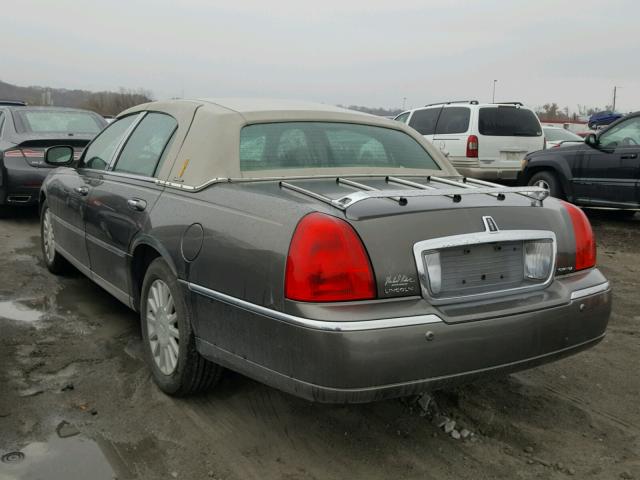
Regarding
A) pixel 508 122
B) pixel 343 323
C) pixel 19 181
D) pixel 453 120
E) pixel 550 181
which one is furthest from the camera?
pixel 453 120

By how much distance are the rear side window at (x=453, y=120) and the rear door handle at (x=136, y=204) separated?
30.4 feet

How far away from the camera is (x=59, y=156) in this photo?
5285 millimetres

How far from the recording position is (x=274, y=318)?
100 inches

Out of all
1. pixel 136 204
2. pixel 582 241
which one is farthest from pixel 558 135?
pixel 136 204

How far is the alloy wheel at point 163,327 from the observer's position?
3299 mm

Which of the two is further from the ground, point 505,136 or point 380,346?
point 505,136

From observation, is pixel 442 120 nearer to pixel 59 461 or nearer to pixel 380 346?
pixel 380 346

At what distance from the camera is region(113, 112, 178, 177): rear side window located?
3770 millimetres

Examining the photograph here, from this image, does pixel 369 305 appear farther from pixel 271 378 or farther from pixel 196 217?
pixel 196 217

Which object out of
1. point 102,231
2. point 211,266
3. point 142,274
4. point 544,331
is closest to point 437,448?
point 544,331

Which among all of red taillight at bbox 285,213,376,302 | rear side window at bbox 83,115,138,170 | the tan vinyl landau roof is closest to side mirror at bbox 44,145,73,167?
rear side window at bbox 83,115,138,170

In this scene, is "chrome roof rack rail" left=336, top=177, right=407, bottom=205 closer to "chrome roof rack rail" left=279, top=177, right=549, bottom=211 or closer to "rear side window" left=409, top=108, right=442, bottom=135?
"chrome roof rack rail" left=279, top=177, right=549, bottom=211

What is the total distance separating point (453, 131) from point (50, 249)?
8.52 meters

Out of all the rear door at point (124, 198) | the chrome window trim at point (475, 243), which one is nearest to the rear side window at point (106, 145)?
the rear door at point (124, 198)
